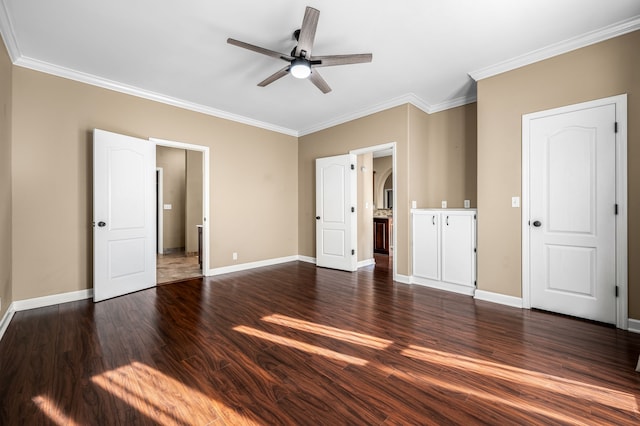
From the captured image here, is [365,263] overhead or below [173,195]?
below

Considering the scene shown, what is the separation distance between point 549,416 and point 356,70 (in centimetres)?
352

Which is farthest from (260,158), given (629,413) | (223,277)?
(629,413)

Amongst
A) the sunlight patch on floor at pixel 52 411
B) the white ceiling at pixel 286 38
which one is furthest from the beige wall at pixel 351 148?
the sunlight patch on floor at pixel 52 411

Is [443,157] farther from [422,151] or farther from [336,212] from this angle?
[336,212]

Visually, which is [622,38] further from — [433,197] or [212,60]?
[212,60]

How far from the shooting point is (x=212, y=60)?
3.19 meters

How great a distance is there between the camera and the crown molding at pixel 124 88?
3160mm

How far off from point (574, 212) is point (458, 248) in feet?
4.19

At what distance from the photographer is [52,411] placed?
1535 mm

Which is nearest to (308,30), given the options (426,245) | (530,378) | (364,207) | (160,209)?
(530,378)

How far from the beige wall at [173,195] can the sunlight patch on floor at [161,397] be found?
5685 mm

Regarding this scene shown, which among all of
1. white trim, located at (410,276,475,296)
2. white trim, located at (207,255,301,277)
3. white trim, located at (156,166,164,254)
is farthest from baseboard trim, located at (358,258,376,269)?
white trim, located at (156,166,164,254)

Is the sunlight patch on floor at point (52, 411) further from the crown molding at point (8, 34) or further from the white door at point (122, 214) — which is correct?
the crown molding at point (8, 34)

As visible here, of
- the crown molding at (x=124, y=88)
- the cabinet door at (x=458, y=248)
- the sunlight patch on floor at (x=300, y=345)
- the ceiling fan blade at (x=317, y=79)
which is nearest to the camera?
the sunlight patch on floor at (x=300, y=345)
